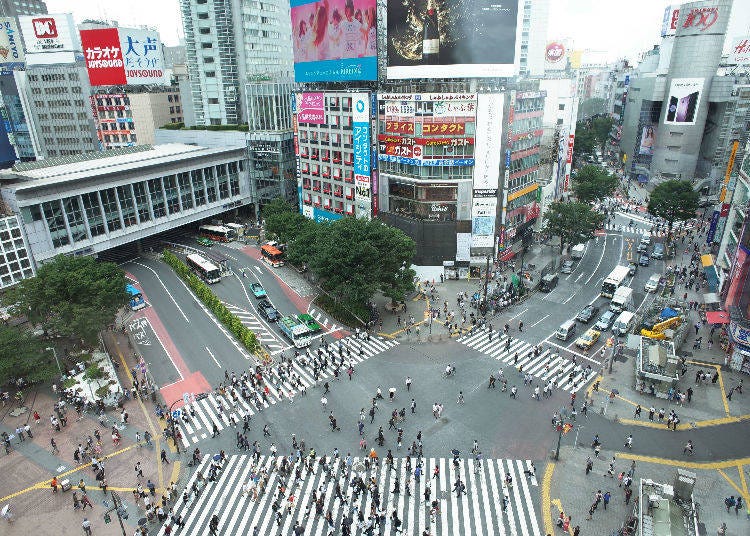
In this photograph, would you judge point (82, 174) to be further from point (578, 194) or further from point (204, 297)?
point (578, 194)

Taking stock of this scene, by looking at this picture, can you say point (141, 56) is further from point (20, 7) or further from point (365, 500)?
point (365, 500)

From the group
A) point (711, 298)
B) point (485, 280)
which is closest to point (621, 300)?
point (711, 298)

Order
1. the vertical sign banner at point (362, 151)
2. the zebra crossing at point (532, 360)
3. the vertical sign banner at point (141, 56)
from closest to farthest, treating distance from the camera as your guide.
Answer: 1. the zebra crossing at point (532, 360)
2. the vertical sign banner at point (362, 151)
3. the vertical sign banner at point (141, 56)

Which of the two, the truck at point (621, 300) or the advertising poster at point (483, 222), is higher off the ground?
the advertising poster at point (483, 222)

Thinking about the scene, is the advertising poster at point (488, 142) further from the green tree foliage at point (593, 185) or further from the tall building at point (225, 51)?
the tall building at point (225, 51)

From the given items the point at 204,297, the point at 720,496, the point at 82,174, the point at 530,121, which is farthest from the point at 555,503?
the point at 82,174

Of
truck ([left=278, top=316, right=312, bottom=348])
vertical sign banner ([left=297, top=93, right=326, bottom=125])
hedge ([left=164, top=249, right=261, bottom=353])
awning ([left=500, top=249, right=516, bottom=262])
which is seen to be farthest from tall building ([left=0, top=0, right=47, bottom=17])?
awning ([left=500, top=249, right=516, bottom=262])

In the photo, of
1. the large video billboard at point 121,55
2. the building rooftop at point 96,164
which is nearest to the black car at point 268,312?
the building rooftop at point 96,164
